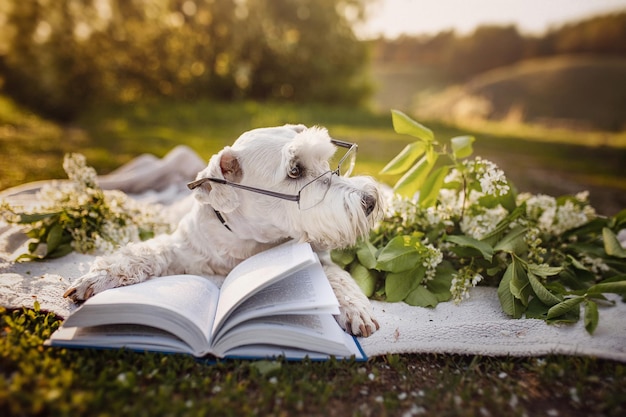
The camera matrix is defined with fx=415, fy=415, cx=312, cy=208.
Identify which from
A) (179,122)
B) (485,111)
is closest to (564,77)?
(485,111)

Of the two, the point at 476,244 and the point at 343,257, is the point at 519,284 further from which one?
the point at 343,257

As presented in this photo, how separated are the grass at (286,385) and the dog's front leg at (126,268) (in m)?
0.33

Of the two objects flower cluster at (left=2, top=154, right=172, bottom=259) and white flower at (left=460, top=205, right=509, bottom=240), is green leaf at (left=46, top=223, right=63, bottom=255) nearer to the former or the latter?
flower cluster at (left=2, top=154, right=172, bottom=259)

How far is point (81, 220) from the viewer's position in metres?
3.57

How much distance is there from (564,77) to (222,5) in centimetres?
1577

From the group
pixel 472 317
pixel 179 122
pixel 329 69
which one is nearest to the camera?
pixel 472 317

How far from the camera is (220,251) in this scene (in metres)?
3.07

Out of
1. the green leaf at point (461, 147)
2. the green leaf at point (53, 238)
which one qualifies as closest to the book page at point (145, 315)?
the green leaf at point (53, 238)

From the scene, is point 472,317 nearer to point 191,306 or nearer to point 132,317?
point 191,306

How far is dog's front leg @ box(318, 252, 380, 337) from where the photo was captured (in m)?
2.51

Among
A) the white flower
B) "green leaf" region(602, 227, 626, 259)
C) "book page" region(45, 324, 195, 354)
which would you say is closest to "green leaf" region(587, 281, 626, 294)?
"green leaf" region(602, 227, 626, 259)

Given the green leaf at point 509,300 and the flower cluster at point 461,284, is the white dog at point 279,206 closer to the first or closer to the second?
the flower cluster at point 461,284

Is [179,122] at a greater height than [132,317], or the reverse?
[132,317]

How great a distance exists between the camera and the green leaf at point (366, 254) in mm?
3086
